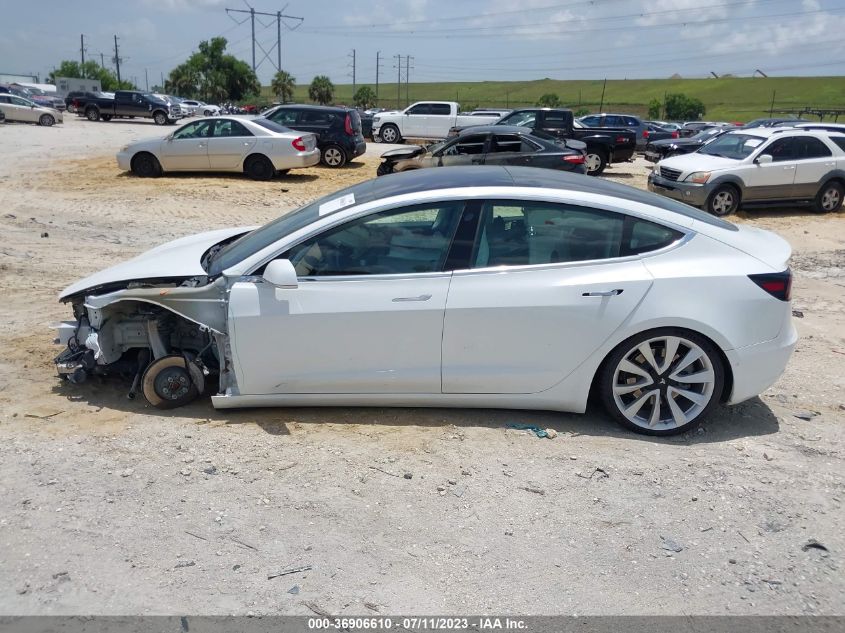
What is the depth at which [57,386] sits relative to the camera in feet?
16.1

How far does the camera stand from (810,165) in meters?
14.5

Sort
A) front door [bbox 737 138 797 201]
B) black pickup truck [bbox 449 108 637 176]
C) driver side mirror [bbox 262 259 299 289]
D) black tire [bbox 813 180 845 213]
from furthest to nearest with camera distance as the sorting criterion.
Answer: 1. black pickup truck [bbox 449 108 637 176]
2. black tire [bbox 813 180 845 213]
3. front door [bbox 737 138 797 201]
4. driver side mirror [bbox 262 259 299 289]

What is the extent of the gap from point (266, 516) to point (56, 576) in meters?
0.93

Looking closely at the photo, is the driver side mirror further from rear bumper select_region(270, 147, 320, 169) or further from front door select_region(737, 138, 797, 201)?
rear bumper select_region(270, 147, 320, 169)

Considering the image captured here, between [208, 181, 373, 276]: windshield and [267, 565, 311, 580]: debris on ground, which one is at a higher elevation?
[208, 181, 373, 276]: windshield

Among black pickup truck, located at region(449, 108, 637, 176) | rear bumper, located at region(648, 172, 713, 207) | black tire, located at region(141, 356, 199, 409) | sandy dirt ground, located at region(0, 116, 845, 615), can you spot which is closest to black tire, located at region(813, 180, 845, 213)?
rear bumper, located at region(648, 172, 713, 207)

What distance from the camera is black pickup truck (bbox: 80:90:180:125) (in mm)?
39312

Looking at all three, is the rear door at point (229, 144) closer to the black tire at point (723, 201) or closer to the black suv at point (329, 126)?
the black suv at point (329, 126)

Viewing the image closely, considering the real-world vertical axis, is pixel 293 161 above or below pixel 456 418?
above

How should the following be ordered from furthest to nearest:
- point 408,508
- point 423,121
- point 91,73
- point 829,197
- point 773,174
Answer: point 91,73
point 423,121
point 829,197
point 773,174
point 408,508

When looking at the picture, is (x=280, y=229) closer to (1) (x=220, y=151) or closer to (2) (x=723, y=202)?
(2) (x=723, y=202)

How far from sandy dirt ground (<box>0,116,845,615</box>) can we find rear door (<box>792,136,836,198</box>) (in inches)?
416

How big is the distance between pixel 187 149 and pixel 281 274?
14.4 metres

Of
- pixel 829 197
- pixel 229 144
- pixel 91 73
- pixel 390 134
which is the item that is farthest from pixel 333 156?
pixel 91 73
